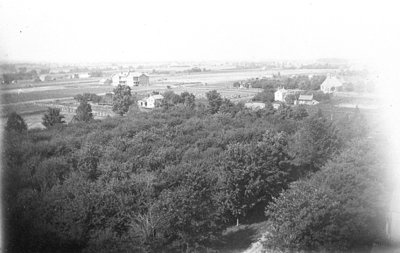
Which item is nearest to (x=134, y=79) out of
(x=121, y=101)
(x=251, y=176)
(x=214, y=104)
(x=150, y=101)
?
(x=150, y=101)

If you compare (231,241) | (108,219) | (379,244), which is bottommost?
(231,241)

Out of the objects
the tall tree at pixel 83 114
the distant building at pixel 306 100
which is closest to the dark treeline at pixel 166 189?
the tall tree at pixel 83 114

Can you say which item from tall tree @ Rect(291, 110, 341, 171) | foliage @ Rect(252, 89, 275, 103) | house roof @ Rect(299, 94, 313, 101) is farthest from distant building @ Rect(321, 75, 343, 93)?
tall tree @ Rect(291, 110, 341, 171)

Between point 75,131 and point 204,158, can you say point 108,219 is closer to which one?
point 204,158

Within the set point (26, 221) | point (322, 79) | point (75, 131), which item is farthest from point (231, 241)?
point (322, 79)

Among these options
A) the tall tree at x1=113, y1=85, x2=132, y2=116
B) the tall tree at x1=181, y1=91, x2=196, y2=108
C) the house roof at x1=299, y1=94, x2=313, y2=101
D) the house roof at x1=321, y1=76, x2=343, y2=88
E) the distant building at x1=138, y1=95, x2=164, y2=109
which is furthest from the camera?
the house roof at x1=321, y1=76, x2=343, y2=88

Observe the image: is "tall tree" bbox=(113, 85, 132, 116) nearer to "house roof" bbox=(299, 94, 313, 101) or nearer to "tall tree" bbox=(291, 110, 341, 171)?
"house roof" bbox=(299, 94, 313, 101)

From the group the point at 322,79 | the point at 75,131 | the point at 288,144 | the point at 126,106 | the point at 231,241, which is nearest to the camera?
the point at 231,241
